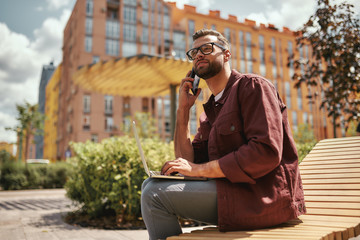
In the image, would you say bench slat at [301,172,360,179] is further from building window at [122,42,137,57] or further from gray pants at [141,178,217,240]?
building window at [122,42,137,57]

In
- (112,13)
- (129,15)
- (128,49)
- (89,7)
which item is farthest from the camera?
(112,13)

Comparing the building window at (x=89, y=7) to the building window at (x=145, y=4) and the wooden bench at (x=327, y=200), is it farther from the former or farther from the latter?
the wooden bench at (x=327, y=200)

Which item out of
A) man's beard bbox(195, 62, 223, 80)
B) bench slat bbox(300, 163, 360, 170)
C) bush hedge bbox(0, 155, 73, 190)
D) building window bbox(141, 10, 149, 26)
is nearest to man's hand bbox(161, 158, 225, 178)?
man's beard bbox(195, 62, 223, 80)

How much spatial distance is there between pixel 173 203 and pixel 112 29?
51463 mm

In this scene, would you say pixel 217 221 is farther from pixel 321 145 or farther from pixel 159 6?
pixel 159 6

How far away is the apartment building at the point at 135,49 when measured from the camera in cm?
4800

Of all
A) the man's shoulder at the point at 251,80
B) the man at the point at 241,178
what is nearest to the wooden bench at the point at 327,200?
the man at the point at 241,178

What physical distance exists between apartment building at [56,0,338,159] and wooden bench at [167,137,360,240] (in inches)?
1642

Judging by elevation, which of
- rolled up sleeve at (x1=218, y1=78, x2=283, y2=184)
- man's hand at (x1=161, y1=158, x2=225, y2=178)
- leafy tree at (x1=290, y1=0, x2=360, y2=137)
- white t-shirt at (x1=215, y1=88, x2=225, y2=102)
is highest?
leafy tree at (x1=290, y1=0, x2=360, y2=137)

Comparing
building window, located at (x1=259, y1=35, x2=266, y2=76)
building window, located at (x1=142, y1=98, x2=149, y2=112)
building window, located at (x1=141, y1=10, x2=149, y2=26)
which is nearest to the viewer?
building window, located at (x1=142, y1=98, x2=149, y2=112)

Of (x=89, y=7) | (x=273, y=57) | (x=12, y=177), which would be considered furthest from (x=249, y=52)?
(x=12, y=177)

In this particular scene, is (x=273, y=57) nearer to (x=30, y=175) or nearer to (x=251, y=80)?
(x=30, y=175)

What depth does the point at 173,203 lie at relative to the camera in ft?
5.99

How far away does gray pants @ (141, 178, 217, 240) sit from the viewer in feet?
5.97
